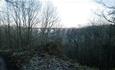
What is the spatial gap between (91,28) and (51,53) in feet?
84.4

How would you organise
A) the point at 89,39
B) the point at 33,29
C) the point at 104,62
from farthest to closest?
the point at 33,29 < the point at 89,39 < the point at 104,62

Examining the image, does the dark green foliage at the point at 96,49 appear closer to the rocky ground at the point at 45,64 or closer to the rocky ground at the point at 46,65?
the rocky ground at the point at 46,65

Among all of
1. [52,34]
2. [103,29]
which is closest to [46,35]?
[52,34]

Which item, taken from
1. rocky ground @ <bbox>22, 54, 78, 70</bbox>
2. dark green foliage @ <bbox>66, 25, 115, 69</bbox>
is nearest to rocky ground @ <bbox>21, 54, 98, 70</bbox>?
rocky ground @ <bbox>22, 54, 78, 70</bbox>

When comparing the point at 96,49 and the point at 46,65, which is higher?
the point at 46,65

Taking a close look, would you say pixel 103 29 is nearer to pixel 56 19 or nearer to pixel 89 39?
pixel 89 39

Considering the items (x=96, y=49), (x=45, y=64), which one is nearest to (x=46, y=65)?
(x=45, y=64)

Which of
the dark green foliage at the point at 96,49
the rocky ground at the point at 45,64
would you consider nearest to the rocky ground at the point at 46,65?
the rocky ground at the point at 45,64

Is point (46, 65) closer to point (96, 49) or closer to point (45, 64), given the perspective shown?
point (45, 64)

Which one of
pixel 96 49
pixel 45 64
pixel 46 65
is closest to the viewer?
pixel 46 65

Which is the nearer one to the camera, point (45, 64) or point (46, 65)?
point (46, 65)

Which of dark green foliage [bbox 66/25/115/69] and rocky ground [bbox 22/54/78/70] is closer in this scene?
rocky ground [bbox 22/54/78/70]

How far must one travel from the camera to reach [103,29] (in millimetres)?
40188

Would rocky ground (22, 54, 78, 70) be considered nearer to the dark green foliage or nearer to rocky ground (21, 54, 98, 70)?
rocky ground (21, 54, 98, 70)
